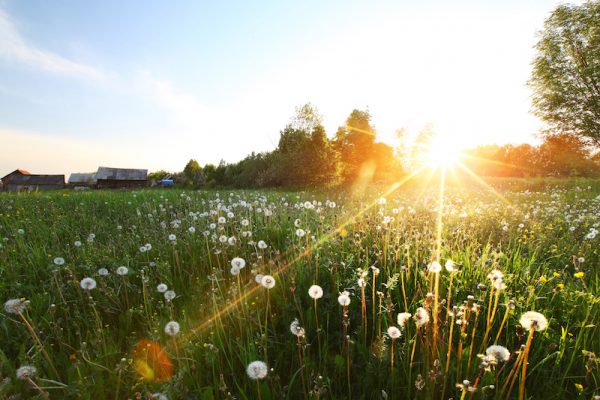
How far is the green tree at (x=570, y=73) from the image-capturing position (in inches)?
923

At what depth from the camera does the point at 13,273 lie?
3.45 metres

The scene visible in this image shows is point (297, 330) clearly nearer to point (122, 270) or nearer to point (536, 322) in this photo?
point (536, 322)

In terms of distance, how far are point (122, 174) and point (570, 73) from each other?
224ft

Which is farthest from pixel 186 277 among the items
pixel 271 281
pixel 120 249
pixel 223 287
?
pixel 271 281

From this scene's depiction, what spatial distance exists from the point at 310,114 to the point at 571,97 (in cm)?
2331

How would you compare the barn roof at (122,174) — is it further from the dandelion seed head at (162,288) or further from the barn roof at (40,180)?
the dandelion seed head at (162,288)

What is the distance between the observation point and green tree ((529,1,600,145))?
23.4 meters

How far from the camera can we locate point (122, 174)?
59938 millimetres

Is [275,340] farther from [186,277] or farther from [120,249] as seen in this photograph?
[120,249]

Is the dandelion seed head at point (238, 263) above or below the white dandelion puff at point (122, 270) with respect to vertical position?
above

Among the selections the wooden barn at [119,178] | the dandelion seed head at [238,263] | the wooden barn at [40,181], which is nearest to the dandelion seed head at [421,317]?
the dandelion seed head at [238,263]

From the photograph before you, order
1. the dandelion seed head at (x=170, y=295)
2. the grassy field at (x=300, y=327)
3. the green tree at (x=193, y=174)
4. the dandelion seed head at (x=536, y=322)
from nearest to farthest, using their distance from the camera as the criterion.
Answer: the dandelion seed head at (x=536, y=322), the grassy field at (x=300, y=327), the dandelion seed head at (x=170, y=295), the green tree at (x=193, y=174)

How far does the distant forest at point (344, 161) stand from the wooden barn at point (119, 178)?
1507 cm

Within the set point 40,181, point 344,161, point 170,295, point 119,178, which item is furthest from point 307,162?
point 40,181
